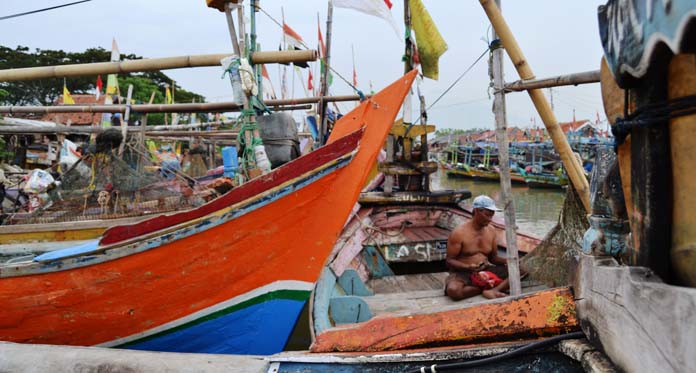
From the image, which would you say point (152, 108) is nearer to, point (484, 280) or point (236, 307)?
point (236, 307)

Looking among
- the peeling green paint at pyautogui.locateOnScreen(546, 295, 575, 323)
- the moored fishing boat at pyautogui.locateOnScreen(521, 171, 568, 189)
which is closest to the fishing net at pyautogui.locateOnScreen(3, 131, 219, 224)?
the peeling green paint at pyautogui.locateOnScreen(546, 295, 575, 323)

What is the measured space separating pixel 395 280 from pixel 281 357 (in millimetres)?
3542

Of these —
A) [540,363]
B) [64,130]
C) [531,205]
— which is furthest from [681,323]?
[531,205]

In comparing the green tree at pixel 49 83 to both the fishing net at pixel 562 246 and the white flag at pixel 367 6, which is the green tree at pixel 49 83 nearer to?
the white flag at pixel 367 6

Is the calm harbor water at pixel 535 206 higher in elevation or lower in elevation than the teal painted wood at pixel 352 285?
lower

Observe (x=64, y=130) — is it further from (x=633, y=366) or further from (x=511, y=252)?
(x=633, y=366)

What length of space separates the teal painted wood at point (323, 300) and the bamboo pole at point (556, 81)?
232 centimetres

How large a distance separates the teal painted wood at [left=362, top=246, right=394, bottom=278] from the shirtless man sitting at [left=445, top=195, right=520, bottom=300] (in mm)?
1327

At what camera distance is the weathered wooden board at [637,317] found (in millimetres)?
836

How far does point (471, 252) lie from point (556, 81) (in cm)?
224

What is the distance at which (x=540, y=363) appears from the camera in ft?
4.62

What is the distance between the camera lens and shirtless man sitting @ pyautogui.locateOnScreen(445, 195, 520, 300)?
3961 mm

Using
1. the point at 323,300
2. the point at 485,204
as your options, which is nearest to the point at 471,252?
the point at 485,204

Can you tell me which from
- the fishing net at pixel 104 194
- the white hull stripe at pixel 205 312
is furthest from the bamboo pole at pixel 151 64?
the white hull stripe at pixel 205 312
